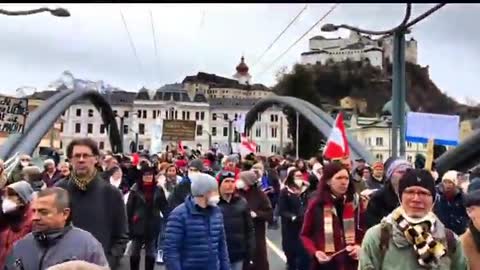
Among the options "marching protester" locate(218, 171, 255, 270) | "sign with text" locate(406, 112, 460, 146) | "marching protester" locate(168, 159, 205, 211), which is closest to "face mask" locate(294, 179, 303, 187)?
"marching protester" locate(168, 159, 205, 211)

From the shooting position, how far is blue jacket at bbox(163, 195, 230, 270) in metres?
7.35

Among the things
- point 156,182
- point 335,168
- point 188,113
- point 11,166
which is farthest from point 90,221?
point 188,113

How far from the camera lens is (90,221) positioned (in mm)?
7344

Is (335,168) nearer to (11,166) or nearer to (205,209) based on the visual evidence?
(205,209)

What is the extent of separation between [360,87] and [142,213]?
111m

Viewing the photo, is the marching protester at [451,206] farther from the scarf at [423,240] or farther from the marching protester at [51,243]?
the marching protester at [51,243]

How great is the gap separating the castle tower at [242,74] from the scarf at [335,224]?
153877mm

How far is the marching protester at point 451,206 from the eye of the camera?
1042 centimetres

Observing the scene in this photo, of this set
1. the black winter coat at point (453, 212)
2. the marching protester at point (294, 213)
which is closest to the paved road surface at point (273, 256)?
the marching protester at point (294, 213)

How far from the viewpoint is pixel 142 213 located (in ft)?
40.5

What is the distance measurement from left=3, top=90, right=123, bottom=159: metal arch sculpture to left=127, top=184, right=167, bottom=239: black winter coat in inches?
570

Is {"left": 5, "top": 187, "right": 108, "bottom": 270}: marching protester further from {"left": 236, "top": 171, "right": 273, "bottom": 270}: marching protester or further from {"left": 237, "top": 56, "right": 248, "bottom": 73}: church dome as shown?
{"left": 237, "top": 56, "right": 248, "bottom": 73}: church dome

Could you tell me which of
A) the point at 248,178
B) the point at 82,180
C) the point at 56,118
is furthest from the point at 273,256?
the point at 56,118

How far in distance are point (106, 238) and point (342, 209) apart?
1.91 meters
